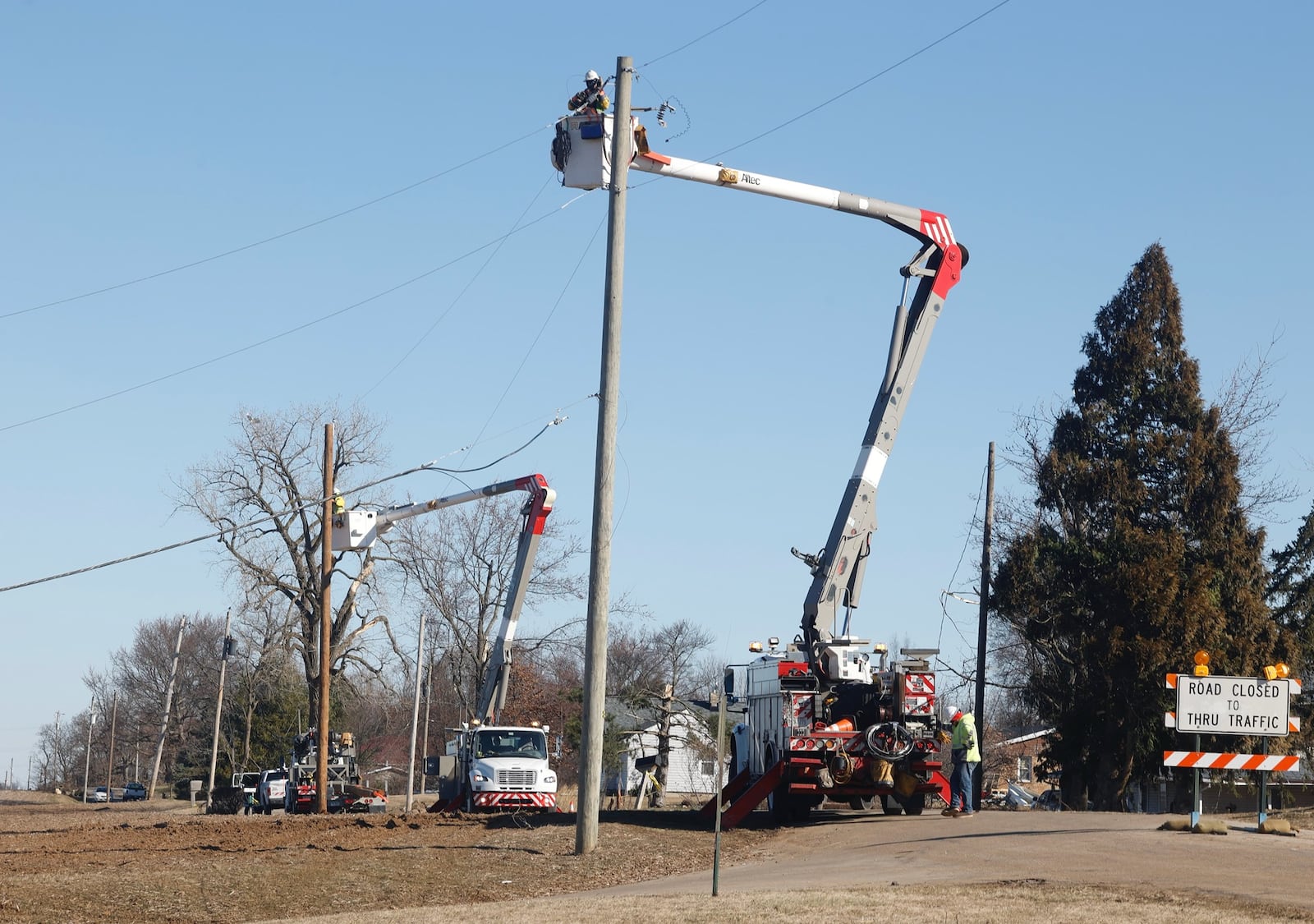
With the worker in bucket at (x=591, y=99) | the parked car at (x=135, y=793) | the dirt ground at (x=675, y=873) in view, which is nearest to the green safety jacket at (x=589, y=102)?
the worker in bucket at (x=591, y=99)

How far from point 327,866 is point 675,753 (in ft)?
218

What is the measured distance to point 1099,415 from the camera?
124ft

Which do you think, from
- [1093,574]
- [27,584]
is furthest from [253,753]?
[27,584]

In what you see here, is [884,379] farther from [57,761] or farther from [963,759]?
[57,761]

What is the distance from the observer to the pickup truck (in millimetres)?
44375

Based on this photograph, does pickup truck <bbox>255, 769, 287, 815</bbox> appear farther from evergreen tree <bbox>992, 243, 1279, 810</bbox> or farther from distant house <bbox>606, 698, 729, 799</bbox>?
evergreen tree <bbox>992, 243, 1279, 810</bbox>

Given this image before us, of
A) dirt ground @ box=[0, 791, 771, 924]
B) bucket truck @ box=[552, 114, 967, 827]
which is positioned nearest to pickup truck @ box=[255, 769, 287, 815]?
dirt ground @ box=[0, 791, 771, 924]

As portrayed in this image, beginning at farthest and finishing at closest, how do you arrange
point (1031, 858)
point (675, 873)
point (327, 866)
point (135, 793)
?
point (135, 793)
point (327, 866)
point (675, 873)
point (1031, 858)

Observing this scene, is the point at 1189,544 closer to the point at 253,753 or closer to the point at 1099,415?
the point at 1099,415

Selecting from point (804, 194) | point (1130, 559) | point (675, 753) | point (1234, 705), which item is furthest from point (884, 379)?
point (675, 753)

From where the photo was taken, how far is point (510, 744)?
32406mm

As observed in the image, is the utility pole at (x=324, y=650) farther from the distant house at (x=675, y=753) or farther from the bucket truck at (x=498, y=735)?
the distant house at (x=675, y=753)

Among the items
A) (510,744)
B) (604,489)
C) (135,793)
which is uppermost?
(604,489)

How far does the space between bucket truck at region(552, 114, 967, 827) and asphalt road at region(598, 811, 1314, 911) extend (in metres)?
1.02
